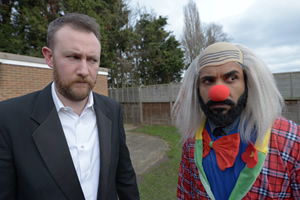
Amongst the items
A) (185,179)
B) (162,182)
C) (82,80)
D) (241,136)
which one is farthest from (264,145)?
(162,182)

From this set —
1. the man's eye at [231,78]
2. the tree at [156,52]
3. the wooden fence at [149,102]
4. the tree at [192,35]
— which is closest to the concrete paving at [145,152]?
the wooden fence at [149,102]

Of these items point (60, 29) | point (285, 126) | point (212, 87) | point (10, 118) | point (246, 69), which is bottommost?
point (285, 126)

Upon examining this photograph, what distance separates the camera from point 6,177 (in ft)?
3.08

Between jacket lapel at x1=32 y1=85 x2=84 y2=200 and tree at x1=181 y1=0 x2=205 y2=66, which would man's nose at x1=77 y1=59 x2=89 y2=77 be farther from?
tree at x1=181 y1=0 x2=205 y2=66

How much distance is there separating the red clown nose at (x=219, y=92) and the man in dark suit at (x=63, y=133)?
796 mm

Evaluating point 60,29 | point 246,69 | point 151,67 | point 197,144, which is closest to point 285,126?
point 246,69

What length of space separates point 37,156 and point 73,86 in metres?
0.46

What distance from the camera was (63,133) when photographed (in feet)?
3.59

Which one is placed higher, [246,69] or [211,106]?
[246,69]

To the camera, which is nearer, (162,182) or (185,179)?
(185,179)

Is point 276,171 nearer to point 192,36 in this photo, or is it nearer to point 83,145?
point 83,145

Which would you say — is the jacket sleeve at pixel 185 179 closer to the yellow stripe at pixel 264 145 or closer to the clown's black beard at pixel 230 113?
the clown's black beard at pixel 230 113

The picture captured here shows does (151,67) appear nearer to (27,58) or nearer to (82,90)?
(27,58)

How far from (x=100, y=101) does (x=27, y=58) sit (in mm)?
4633
